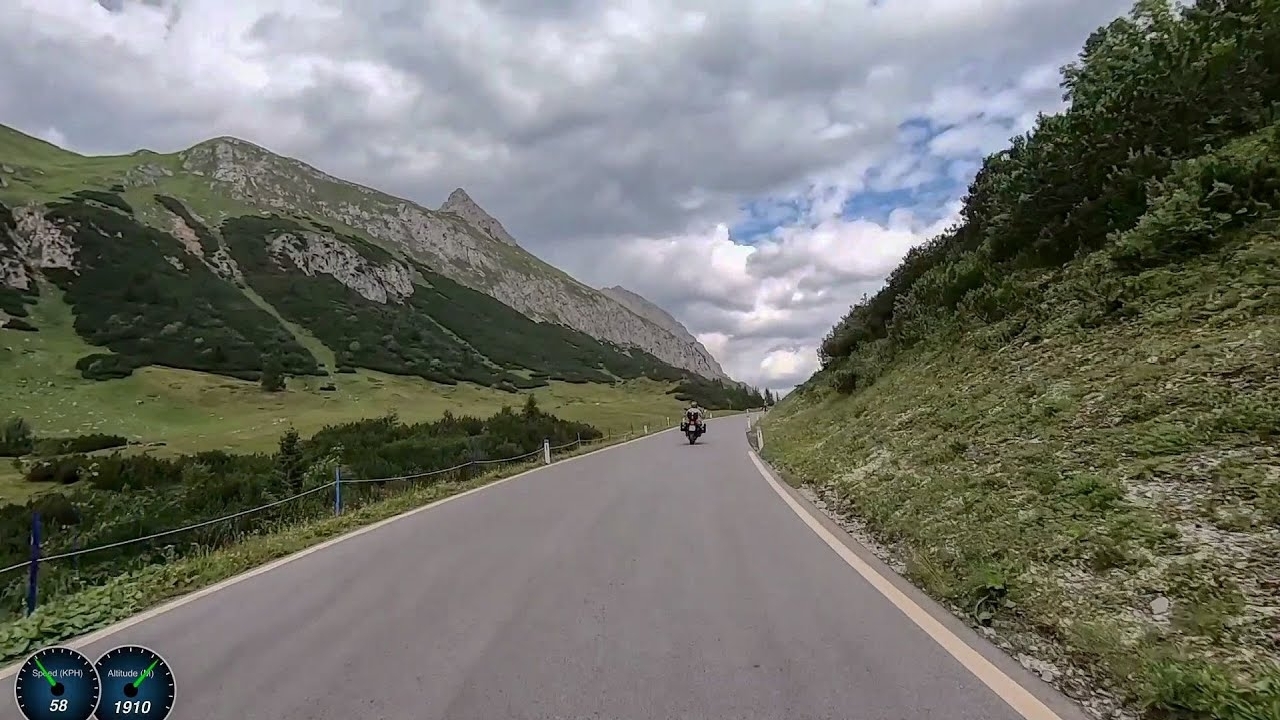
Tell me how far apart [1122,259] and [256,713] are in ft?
45.3

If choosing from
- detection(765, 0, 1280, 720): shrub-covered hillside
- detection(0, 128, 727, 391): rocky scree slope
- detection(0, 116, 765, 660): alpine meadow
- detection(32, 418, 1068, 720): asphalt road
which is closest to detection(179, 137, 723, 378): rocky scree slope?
detection(0, 128, 727, 391): rocky scree slope

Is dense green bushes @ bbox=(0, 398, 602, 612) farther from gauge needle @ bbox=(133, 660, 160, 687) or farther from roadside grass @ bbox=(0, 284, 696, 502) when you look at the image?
gauge needle @ bbox=(133, 660, 160, 687)

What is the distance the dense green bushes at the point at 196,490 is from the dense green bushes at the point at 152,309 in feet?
101

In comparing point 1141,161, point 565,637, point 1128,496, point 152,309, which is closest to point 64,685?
point 565,637

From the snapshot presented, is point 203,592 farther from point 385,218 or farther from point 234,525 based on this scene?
point 385,218

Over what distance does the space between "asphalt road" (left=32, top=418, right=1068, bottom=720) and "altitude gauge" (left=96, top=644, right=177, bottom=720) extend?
0.28 m

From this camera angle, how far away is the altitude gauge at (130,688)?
11.8 feet

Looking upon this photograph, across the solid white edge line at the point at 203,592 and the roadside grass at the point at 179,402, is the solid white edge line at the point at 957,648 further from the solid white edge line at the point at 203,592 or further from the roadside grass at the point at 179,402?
the roadside grass at the point at 179,402

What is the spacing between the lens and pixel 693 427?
3494cm

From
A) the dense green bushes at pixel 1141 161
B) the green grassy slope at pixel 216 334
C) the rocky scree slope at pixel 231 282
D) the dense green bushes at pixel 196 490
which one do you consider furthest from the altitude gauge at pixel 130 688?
the rocky scree slope at pixel 231 282

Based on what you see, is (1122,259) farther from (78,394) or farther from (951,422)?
(78,394)

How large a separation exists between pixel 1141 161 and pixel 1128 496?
10573 millimetres

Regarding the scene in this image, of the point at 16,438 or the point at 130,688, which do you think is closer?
the point at 130,688

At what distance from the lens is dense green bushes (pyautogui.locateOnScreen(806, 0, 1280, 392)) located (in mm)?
11773
